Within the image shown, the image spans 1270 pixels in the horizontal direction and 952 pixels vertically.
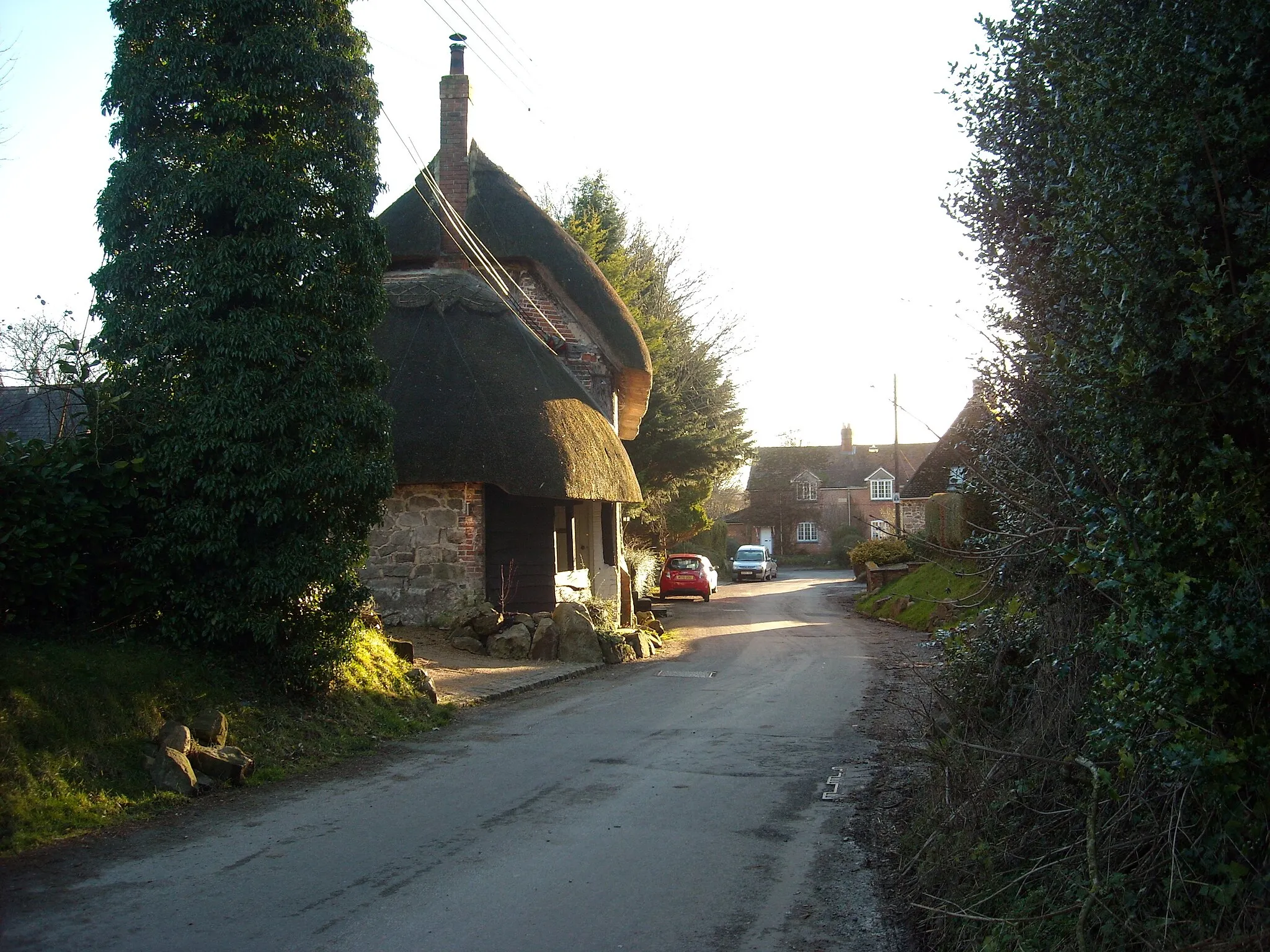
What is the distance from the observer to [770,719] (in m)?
10.5

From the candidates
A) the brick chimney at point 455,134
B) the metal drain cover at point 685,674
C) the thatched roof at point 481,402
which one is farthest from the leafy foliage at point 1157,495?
the brick chimney at point 455,134

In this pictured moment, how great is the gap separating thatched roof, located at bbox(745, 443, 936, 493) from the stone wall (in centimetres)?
5156

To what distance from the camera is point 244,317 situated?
8703mm

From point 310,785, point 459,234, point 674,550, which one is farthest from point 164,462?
point 674,550

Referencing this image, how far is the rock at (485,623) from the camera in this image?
1526cm

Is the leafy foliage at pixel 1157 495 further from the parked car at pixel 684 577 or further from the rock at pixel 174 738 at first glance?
the parked car at pixel 684 577

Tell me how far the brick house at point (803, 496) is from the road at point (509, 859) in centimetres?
5891

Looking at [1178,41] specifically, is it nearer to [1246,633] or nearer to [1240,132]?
[1240,132]

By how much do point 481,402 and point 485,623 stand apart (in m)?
3.47

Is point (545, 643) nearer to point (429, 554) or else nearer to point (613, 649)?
point (613, 649)

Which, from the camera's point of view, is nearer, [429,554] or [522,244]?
[429,554]

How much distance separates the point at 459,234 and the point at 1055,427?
1448cm

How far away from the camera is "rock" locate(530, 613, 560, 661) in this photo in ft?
50.6

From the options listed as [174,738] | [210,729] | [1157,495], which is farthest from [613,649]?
[1157,495]
